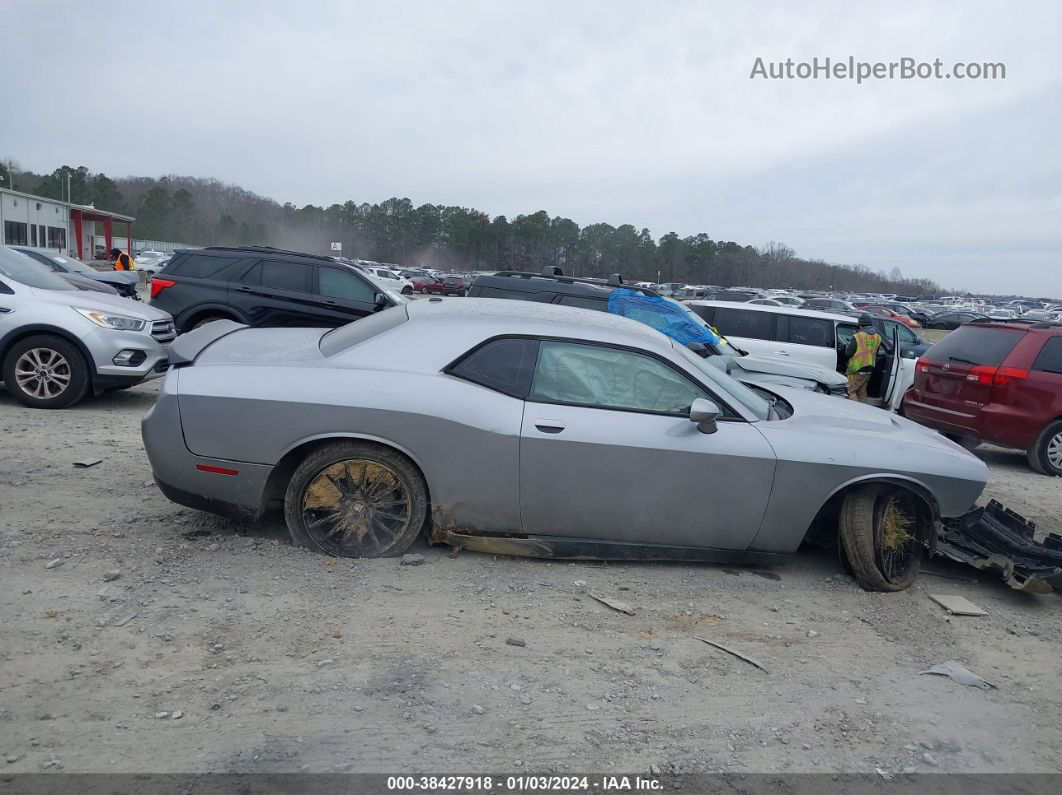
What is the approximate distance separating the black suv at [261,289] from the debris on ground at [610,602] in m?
7.53

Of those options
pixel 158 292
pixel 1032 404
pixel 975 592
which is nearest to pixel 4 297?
pixel 158 292

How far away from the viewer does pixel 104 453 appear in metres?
6.48

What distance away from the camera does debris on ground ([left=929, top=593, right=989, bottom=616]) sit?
4.74m

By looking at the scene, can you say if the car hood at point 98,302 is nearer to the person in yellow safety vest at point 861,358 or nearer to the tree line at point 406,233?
the person in yellow safety vest at point 861,358

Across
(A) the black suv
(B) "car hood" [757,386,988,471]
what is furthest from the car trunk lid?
(A) the black suv

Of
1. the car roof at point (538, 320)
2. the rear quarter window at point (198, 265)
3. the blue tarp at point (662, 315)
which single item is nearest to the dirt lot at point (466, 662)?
the car roof at point (538, 320)

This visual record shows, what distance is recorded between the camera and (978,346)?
930 centimetres

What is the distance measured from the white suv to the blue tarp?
5.37 m

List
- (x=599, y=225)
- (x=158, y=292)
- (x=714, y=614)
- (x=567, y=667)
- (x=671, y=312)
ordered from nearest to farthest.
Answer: (x=567, y=667), (x=714, y=614), (x=671, y=312), (x=158, y=292), (x=599, y=225)

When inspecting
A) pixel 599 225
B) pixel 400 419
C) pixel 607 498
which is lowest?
pixel 607 498

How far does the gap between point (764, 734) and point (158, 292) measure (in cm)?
1029

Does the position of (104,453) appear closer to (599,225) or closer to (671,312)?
(671,312)

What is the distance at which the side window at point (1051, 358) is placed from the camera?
8.83 meters

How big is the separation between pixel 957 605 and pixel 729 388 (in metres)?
1.82
